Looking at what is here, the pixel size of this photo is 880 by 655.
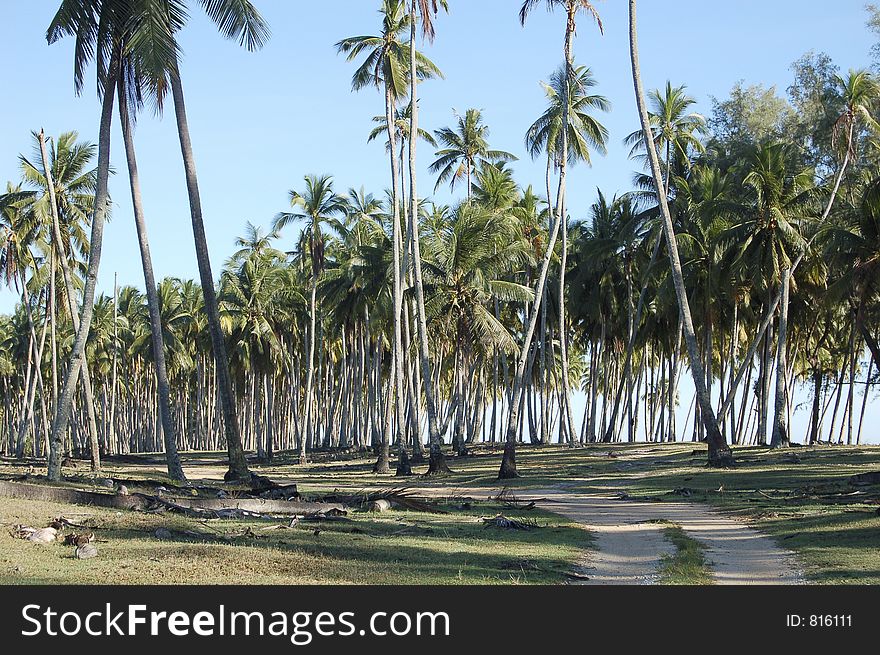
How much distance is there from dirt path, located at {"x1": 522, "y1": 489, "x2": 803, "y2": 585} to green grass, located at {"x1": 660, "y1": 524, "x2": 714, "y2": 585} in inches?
4.8

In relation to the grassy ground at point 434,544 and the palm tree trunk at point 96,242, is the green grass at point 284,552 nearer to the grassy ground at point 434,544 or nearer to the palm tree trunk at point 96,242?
the grassy ground at point 434,544

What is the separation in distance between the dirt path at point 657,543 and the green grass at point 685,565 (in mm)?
122

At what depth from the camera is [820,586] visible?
1064 cm

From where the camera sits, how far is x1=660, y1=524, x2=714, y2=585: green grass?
1124 centimetres

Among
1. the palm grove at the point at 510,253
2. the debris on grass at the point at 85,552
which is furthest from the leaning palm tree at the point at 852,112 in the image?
the debris on grass at the point at 85,552

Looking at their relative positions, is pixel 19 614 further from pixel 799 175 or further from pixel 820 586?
pixel 799 175

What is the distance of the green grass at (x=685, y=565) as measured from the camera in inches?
443

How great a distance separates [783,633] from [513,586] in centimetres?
316

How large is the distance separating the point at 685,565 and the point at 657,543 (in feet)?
8.36

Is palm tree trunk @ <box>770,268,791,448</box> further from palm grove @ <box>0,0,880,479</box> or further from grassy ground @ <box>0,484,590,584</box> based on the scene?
grassy ground @ <box>0,484,590,584</box>

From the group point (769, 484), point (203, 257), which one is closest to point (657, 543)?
point (769, 484)

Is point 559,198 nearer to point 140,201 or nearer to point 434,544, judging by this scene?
point 140,201

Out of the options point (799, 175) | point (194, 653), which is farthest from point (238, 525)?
point (799, 175)

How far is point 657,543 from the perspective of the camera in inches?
585
